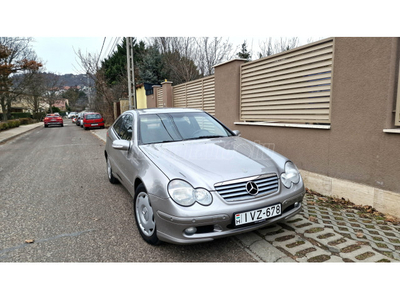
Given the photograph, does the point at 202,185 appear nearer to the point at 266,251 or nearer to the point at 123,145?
the point at 266,251

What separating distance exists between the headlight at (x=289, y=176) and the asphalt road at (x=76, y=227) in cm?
88

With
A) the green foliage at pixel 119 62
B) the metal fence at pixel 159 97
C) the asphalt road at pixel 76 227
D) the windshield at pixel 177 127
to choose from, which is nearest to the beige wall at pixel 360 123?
the windshield at pixel 177 127

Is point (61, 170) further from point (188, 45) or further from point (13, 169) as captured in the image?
point (188, 45)

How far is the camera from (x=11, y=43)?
79.6ft

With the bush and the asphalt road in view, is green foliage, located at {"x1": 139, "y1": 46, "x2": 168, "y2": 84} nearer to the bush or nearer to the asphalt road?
the bush

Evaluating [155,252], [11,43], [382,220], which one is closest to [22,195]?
[155,252]

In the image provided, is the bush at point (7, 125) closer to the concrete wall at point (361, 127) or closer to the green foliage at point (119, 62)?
the green foliage at point (119, 62)

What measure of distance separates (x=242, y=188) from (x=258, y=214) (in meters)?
0.30

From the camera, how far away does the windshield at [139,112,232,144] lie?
3727 mm

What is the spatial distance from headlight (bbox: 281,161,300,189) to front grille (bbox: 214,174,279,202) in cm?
20

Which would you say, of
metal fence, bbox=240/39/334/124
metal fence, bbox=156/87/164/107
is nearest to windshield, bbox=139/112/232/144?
metal fence, bbox=240/39/334/124

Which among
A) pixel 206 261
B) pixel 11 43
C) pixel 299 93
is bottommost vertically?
pixel 206 261

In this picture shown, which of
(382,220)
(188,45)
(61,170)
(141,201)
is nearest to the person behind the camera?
(141,201)
